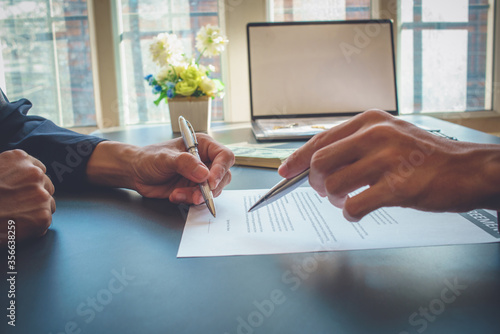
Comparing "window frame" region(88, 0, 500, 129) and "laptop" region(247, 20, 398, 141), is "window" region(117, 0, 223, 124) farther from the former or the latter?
"laptop" region(247, 20, 398, 141)

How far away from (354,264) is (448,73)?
275 centimetres

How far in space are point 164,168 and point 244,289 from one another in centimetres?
38

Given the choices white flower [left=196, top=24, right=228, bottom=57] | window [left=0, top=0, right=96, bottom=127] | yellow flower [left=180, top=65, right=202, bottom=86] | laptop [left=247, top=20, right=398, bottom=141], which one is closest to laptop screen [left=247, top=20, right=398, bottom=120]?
laptop [left=247, top=20, right=398, bottom=141]

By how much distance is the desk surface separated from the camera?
0.34m

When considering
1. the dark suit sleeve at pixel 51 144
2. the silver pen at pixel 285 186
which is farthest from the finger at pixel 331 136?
the dark suit sleeve at pixel 51 144

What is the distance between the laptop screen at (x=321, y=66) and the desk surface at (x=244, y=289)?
1.27 meters

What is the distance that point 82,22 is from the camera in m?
2.58

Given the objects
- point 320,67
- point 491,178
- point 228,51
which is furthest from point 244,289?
point 228,51

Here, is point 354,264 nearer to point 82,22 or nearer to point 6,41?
point 82,22

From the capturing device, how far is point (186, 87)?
5.03ft

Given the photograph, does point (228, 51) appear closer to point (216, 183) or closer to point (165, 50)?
point (165, 50)

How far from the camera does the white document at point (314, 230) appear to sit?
1.65ft

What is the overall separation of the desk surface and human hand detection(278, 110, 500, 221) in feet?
0.21

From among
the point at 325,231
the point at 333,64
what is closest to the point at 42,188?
the point at 325,231
